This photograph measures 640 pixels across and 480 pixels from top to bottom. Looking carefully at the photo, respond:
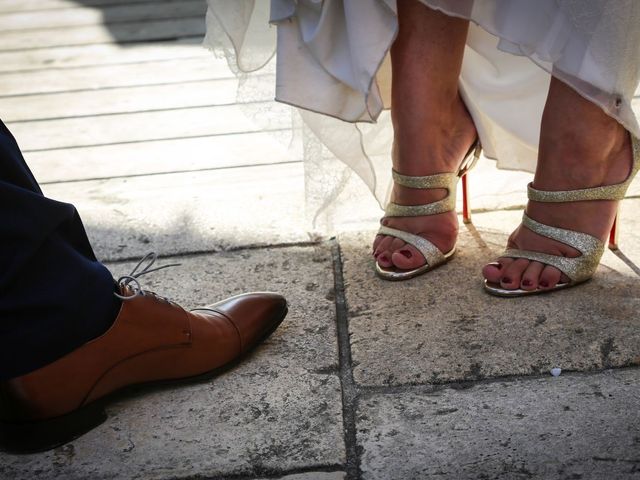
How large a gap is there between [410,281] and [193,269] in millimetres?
419

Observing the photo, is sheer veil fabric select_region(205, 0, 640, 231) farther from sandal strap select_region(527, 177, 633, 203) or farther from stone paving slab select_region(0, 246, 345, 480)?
stone paving slab select_region(0, 246, 345, 480)

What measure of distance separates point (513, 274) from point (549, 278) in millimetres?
58

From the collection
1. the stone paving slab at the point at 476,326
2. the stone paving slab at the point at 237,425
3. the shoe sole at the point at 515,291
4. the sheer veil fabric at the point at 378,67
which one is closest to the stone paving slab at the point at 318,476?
the stone paving slab at the point at 237,425

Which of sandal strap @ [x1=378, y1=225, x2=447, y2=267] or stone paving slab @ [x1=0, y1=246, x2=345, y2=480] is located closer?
stone paving slab @ [x1=0, y1=246, x2=345, y2=480]

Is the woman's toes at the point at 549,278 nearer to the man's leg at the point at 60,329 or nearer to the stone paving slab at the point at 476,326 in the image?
the stone paving slab at the point at 476,326

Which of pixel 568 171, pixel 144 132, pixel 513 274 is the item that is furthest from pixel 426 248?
pixel 144 132

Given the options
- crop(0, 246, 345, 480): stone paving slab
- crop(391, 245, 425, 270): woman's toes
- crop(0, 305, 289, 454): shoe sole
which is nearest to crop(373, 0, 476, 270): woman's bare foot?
crop(391, 245, 425, 270): woman's toes

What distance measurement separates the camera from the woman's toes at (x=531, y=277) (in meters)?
1.42

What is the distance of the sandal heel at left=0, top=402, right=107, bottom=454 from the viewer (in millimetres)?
1132

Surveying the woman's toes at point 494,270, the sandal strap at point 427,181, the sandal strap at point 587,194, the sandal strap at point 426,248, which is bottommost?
the sandal strap at point 426,248

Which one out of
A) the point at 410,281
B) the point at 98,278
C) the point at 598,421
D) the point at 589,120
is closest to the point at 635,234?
the point at 589,120

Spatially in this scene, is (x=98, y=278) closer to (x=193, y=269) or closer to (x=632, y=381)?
(x=193, y=269)

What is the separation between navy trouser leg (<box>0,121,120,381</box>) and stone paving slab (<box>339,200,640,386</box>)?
40cm

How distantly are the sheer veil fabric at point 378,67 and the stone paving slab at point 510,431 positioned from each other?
1.51 ft
